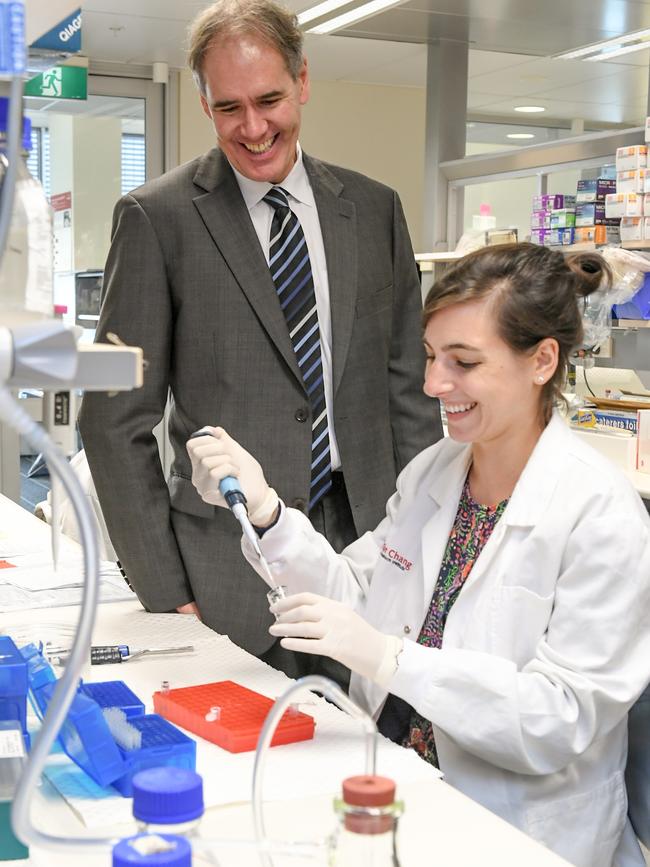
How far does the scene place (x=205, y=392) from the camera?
6.48 ft

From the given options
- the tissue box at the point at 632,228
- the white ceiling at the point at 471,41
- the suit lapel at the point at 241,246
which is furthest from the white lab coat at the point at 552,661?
the white ceiling at the point at 471,41

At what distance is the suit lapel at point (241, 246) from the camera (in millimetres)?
1967

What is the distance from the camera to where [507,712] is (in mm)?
1425

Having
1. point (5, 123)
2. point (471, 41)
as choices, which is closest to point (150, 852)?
point (5, 123)

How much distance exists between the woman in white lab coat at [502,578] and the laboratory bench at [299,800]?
5.1 inches

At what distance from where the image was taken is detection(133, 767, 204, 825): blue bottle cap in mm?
799

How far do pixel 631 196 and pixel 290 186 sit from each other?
2.92 m

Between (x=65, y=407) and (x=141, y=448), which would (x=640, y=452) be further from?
(x=65, y=407)

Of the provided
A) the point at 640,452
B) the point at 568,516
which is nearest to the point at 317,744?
the point at 568,516

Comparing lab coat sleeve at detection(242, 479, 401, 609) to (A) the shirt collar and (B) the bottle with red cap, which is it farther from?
(B) the bottle with red cap

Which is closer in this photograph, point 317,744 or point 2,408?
point 2,408

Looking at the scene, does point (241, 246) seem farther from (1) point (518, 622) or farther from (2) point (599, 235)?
(2) point (599, 235)

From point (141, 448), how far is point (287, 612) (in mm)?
574

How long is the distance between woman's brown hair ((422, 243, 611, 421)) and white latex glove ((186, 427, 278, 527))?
1.18ft
